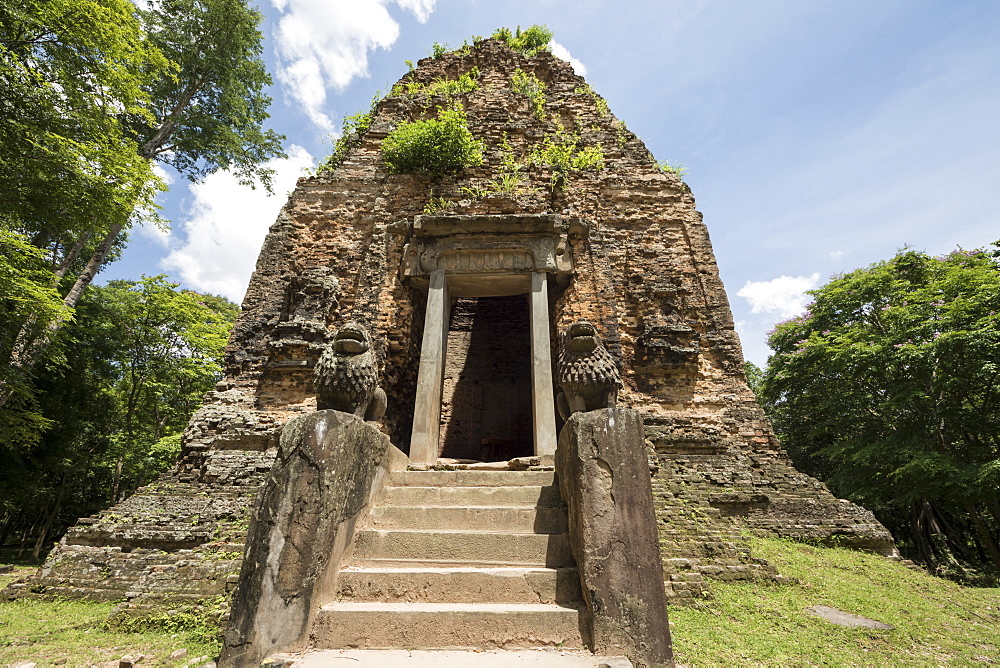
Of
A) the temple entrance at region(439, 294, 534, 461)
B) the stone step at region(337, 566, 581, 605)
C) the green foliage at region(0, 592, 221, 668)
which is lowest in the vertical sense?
the green foliage at region(0, 592, 221, 668)

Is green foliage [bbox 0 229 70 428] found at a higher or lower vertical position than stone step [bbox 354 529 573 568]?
higher

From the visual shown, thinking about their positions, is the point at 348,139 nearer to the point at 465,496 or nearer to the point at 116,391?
the point at 465,496

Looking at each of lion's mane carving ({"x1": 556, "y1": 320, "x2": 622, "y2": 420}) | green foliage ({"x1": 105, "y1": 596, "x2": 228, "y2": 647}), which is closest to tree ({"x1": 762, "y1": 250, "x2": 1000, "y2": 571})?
lion's mane carving ({"x1": 556, "y1": 320, "x2": 622, "y2": 420})

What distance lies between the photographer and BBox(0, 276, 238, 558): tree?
13.4 meters

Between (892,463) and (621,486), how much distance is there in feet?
40.1

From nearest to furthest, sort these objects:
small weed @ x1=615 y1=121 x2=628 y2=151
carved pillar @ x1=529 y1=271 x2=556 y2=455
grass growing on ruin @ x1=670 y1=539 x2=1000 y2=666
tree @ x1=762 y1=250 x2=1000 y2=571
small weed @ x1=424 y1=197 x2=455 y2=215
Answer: grass growing on ruin @ x1=670 y1=539 x2=1000 y2=666
carved pillar @ x1=529 y1=271 x2=556 y2=455
small weed @ x1=424 y1=197 x2=455 y2=215
small weed @ x1=615 y1=121 x2=628 y2=151
tree @ x1=762 y1=250 x2=1000 y2=571

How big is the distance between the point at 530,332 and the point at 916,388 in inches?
416

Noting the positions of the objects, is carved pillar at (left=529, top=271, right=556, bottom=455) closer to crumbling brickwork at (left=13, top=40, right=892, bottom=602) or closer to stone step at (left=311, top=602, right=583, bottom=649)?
crumbling brickwork at (left=13, top=40, right=892, bottom=602)

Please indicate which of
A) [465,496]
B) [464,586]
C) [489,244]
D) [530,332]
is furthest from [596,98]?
[464,586]

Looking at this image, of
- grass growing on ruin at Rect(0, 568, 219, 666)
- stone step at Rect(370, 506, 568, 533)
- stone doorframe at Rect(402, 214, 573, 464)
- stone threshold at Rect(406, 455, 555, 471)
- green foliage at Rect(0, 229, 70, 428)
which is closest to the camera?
grass growing on ruin at Rect(0, 568, 219, 666)

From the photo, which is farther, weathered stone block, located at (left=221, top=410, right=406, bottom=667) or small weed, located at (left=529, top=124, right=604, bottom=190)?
small weed, located at (left=529, top=124, right=604, bottom=190)

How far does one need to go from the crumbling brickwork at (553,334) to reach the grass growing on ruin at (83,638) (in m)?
0.45

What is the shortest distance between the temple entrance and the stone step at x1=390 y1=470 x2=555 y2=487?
5.89 meters

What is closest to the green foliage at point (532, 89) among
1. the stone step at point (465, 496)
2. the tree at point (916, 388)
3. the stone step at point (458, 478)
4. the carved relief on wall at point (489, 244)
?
the carved relief on wall at point (489, 244)
